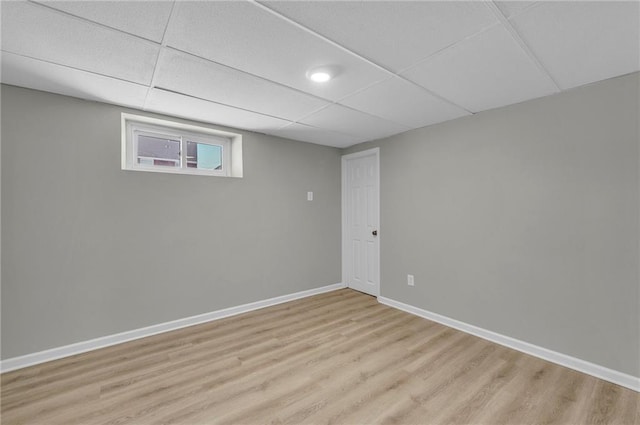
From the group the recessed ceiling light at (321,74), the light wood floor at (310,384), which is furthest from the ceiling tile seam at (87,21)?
the light wood floor at (310,384)

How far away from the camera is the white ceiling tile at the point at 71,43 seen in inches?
56.4

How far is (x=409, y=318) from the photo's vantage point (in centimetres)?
329

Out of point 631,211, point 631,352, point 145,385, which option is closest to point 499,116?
point 631,211

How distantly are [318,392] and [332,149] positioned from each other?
337cm

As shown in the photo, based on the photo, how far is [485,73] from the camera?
203cm

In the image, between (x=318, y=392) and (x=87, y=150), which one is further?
(x=87, y=150)

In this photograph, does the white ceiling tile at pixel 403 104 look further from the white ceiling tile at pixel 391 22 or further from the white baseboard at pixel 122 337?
the white baseboard at pixel 122 337

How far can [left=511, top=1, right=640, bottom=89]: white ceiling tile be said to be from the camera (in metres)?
1.38

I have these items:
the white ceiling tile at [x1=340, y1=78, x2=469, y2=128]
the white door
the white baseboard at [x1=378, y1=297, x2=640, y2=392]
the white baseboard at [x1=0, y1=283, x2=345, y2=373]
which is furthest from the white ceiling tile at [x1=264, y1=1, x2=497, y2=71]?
the white baseboard at [x1=0, y1=283, x2=345, y2=373]

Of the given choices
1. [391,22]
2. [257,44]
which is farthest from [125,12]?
[391,22]

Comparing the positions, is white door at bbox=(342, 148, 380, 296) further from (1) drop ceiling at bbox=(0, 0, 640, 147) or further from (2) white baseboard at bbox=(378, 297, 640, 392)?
(1) drop ceiling at bbox=(0, 0, 640, 147)

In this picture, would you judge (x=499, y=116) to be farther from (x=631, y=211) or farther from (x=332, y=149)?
(x=332, y=149)

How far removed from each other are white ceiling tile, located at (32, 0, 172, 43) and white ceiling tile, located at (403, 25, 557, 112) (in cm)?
160

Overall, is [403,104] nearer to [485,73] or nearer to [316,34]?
[485,73]
